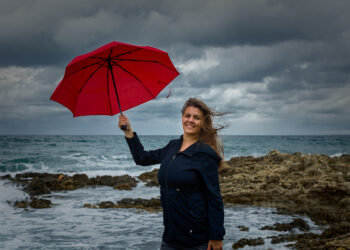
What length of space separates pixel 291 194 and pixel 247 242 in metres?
4.95

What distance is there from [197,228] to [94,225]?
5.73m

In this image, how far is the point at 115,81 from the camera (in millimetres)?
3680

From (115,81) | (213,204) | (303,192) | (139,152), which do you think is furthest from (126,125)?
(303,192)

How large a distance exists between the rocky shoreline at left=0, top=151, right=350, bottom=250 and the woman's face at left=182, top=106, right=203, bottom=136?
10.3 ft

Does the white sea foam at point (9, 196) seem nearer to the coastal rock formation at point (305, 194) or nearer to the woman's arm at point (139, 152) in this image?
the coastal rock formation at point (305, 194)

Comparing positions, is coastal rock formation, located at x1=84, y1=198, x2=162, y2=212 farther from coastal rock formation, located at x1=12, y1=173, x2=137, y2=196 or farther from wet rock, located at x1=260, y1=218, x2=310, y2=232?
wet rock, located at x1=260, y1=218, x2=310, y2=232

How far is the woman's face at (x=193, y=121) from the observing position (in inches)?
116

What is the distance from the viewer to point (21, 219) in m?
8.39

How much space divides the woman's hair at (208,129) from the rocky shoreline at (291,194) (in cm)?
289

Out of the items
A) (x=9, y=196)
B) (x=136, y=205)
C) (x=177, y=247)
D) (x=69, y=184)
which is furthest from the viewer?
(x=69, y=184)

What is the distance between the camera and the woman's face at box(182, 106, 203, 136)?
116 inches

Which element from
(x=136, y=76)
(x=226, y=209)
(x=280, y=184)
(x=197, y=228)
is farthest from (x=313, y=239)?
(x=280, y=184)

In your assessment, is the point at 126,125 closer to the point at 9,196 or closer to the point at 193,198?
the point at 193,198

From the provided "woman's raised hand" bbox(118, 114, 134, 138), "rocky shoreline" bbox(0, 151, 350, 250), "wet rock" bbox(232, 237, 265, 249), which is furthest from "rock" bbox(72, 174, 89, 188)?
"woman's raised hand" bbox(118, 114, 134, 138)
